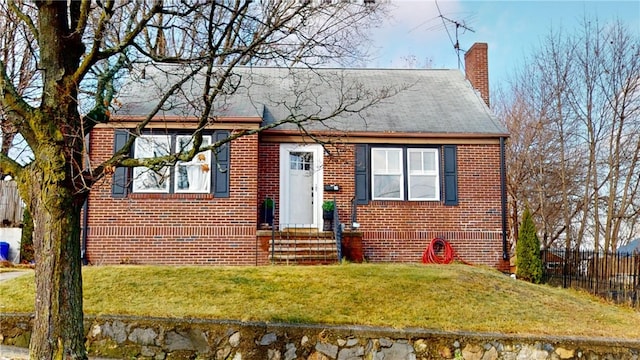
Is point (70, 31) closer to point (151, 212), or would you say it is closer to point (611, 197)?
point (151, 212)

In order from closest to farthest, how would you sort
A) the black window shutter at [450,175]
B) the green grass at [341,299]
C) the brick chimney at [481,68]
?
the green grass at [341,299] → the black window shutter at [450,175] → the brick chimney at [481,68]

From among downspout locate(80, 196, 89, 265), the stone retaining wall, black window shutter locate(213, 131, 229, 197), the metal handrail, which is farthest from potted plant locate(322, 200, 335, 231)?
the stone retaining wall

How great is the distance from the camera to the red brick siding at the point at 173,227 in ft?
41.2

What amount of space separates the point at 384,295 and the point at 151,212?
256 inches

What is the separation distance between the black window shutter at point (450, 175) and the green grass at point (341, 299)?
3.68m

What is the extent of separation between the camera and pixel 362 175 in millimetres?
13469

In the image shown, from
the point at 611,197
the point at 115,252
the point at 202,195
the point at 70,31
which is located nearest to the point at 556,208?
the point at 611,197

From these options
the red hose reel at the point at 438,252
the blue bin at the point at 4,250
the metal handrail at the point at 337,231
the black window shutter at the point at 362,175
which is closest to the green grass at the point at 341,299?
the metal handrail at the point at 337,231

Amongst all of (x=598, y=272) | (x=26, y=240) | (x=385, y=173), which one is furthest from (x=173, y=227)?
(x=598, y=272)

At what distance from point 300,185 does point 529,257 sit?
576 centimetres

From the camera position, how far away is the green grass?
7426 mm

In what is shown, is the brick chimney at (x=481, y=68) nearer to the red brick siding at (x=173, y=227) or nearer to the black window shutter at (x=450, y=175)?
the black window shutter at (x=450, y=175)

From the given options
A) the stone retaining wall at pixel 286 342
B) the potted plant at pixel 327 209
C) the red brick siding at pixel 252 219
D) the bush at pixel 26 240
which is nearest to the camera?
the stone retaining wall at pixel 286 342

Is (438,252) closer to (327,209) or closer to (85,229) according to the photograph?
(327,209)
